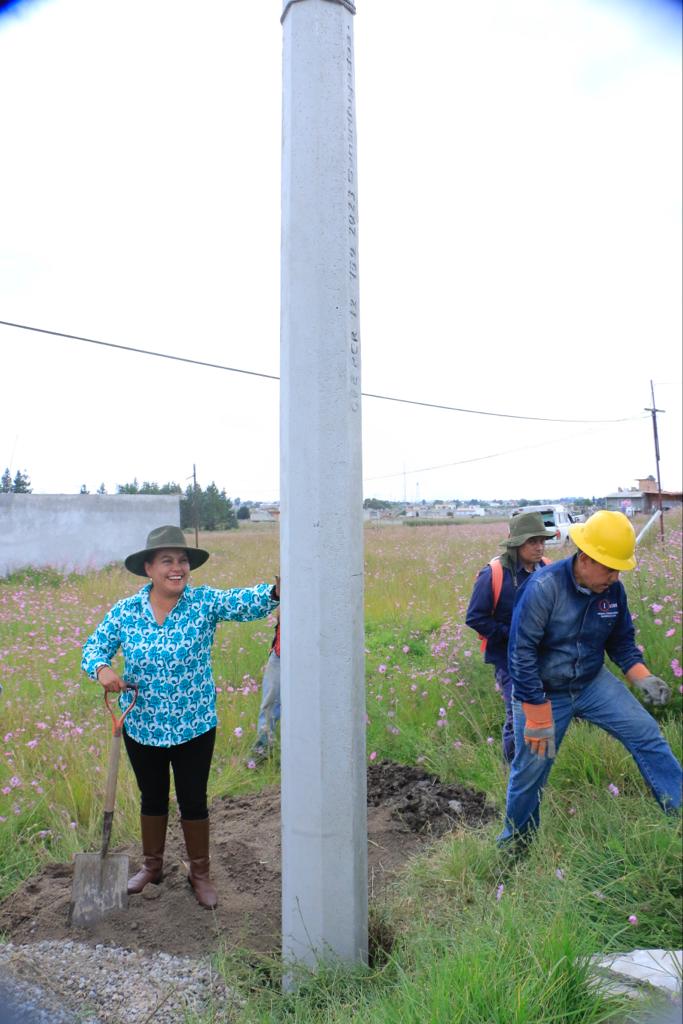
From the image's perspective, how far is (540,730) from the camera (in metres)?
3.58

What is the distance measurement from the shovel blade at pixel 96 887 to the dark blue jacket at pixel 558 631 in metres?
1.94

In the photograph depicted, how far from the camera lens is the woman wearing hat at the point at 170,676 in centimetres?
345

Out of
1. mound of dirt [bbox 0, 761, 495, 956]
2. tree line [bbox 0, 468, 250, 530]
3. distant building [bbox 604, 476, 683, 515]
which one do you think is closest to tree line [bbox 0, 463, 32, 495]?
tree line [bbox 0, 468, 250, 530]

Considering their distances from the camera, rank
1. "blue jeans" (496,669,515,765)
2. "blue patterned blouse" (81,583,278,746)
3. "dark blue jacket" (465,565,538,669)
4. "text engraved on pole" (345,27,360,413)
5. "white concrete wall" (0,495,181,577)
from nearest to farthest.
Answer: "text engraved on pole" (345,27,360,413) → "blue patterned blouse" (81,583,278,746) → "dark blue jacket" (465,565,538,669) → "blue jeans" (496,669,515,765) → "white concrete wall" (0,495,181,577)

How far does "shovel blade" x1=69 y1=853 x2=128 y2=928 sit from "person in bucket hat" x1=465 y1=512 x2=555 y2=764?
213 cm

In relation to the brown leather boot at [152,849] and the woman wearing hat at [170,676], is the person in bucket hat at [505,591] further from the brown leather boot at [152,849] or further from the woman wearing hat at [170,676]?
the brown leather boot at [152,849]

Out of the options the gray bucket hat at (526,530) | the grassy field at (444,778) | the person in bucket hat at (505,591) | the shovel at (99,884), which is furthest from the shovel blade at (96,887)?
the gray bucket hat at (526,530)

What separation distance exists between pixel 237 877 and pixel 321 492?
7.17ft

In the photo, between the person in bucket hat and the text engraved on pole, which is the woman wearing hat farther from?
the person in bucket hat

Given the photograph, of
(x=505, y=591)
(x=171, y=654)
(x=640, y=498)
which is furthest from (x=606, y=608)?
(x=640, y=498)

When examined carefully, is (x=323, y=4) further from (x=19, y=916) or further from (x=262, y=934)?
(x=19, y=916)

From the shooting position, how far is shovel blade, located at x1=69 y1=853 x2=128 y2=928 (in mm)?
3311

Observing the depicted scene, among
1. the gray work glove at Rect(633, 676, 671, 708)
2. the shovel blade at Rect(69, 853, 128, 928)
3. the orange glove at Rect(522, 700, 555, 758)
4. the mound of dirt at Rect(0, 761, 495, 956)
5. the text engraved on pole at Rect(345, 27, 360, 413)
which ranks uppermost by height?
the text engraved on pole at Rect(345, 27, 360, 413)

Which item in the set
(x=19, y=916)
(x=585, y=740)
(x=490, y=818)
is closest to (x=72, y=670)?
(x=19, y=916)
